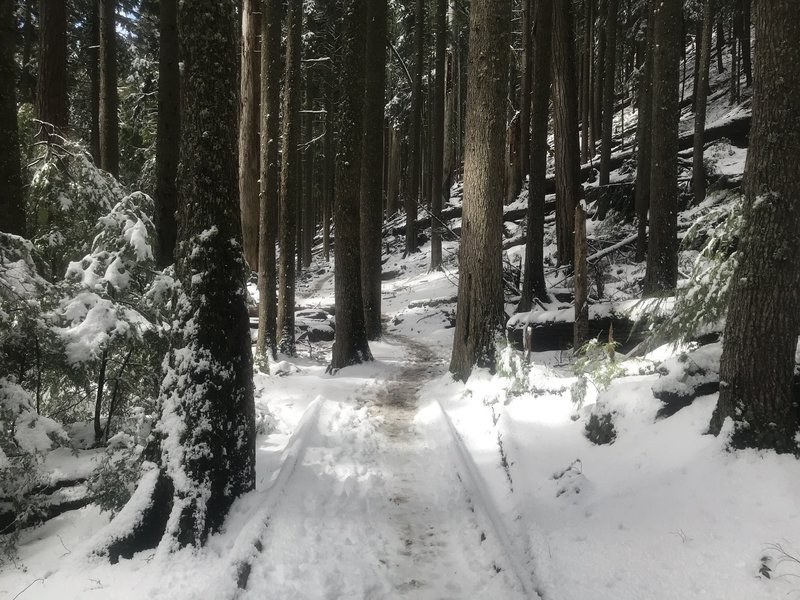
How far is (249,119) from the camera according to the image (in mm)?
14227

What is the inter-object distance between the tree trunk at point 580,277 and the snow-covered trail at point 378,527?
3395 millimetres

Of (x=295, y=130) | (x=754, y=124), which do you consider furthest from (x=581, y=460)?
(x=295, y=130)

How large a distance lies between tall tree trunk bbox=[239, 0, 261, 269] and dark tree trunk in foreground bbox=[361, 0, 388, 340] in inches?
116

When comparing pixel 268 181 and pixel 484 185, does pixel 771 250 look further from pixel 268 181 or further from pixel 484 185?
pixel 268 181

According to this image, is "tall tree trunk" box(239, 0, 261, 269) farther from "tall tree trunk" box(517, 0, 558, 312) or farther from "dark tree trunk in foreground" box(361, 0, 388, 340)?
"tall tree trunk" box(517, 0, 558, 312)

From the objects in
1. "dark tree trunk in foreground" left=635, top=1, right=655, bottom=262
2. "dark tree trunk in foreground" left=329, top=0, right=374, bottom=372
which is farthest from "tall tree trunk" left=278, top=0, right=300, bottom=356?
"dark tree trunk in foreground" left=635, top=1, right=655, bottom=262

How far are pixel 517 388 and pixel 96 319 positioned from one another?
5.29 metres

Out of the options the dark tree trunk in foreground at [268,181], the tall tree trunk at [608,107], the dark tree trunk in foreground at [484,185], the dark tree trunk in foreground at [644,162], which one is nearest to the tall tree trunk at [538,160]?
the dark tree trunk in foreground at [484,185]

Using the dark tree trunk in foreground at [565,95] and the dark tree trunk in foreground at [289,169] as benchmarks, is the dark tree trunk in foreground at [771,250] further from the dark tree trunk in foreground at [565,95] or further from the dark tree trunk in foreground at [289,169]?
the dark tree trunk in foreground at [289,169]

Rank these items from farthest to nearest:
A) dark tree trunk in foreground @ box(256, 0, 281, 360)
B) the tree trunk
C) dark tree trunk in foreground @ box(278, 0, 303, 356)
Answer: dark tree trunk in foreground @ box(278, 0, 303, 356) < dark tree trunk in foreground @ box(256, 0, 281, 360) < the tree trunk

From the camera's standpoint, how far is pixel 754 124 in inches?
168

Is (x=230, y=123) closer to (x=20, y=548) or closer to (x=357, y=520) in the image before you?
(x=357, y=520)

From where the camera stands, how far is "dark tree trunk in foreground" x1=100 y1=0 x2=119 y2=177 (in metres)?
11.5

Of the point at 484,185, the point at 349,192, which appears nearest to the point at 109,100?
the point at 349,192
